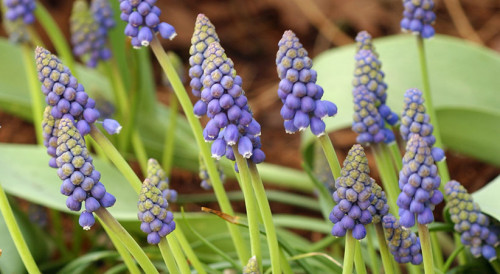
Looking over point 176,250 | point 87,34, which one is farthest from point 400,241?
point 87,34

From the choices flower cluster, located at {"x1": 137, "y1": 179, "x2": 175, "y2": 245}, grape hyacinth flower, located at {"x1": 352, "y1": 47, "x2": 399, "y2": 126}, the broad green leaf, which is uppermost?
grape hyacinth flower, located at {"x1": 352, "y1": 47, "x2": 399, "y2": 126}

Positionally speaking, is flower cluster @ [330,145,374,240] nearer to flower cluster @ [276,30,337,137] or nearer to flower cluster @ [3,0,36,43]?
flower cluster @ [276,30,337,137]

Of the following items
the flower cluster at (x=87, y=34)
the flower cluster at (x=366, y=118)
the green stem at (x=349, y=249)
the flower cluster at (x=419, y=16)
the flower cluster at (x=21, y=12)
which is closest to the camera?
the green stem at (x=349, y=249)

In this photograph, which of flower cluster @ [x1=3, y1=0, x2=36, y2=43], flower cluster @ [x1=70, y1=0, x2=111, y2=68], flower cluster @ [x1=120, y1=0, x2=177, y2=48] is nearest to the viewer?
flower cluster @ [x1=120, y1=0, x2=177, y2=48]

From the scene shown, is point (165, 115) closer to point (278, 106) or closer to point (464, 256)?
point (278, 106)

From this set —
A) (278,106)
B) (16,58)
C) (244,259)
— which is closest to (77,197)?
(244,259)

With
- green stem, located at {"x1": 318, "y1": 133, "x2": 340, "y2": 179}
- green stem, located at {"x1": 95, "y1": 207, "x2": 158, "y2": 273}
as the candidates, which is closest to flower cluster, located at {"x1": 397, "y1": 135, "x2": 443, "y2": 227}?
green stem, located at {"x1": 318, "y1": 133, "x2": 340, "y2": 179}

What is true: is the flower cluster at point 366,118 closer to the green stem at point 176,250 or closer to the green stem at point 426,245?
the green stem at point 426,245

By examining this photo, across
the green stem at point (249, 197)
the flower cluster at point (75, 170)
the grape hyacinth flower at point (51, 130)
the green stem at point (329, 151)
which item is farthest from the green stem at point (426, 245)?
the grape hyacinth flower at point (51, 130)
